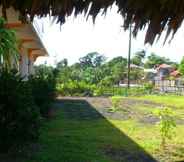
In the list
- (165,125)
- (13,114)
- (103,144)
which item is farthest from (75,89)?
(13,114)

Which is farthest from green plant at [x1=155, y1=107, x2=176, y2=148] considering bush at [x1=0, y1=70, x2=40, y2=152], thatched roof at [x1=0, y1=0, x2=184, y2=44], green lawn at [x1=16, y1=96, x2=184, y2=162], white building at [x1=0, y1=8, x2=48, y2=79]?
thatched roof at [x1=0, y1=0, x2=184, y2=44]

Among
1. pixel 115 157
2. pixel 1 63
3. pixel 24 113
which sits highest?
pixel 1 63

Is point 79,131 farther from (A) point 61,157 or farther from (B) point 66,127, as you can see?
(A) point 61,157

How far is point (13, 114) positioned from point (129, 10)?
185 inches

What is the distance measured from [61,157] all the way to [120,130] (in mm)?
4893

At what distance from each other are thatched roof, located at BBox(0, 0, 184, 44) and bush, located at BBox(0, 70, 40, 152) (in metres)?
4.42

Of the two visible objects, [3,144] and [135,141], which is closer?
[3,144]

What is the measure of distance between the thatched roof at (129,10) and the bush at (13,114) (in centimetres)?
442

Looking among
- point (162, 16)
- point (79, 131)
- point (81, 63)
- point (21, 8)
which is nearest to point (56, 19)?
point (21, 8)

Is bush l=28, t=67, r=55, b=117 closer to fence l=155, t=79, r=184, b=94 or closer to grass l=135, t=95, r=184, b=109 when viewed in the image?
grass l=135, t=95, r=184, b=109

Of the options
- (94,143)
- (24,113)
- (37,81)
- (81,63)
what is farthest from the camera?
(81,63)

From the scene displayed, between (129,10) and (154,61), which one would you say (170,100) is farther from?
(154,61)

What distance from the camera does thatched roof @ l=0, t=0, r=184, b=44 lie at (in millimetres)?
3303

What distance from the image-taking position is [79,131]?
1255 cm
